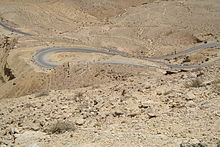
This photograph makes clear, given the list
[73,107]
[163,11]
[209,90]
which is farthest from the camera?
[163,11]

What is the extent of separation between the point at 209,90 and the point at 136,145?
18.1ft

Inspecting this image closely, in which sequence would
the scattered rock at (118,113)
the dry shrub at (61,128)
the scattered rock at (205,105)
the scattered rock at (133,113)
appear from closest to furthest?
the dry shrub at (61,128) < the scattered rock at (205,105) < the scattered rock at (133,113) < the scattered rock at (118,113)

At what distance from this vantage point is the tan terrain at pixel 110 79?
380 inches

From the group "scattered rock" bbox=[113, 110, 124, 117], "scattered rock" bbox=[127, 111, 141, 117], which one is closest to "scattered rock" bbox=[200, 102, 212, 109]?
"scattered rock" bbox=[127, 111, 141, 117]

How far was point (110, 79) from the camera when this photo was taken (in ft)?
89.8

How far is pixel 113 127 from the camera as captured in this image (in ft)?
33.3

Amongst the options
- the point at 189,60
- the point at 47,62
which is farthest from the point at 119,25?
the point at 47,62

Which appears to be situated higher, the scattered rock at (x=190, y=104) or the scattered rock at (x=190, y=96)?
the scattered rock at (x=190, y=96)

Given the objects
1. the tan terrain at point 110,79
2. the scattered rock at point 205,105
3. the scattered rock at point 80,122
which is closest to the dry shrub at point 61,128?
the tan terrain at point 110,79

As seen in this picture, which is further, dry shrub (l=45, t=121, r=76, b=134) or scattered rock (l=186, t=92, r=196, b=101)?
scattered rock (l=186, t=92, r=196, b=101)

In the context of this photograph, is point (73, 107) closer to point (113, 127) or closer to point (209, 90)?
point (113, 127)

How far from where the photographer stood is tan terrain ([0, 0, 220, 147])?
9664 mm

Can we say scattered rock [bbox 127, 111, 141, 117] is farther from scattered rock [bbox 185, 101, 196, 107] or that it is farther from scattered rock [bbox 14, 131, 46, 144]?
scattered rock [bbox 14, 131, 46, 144]

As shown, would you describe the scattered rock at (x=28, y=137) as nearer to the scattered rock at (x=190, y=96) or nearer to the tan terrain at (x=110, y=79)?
the tan terrain at (x=110, y=79)
